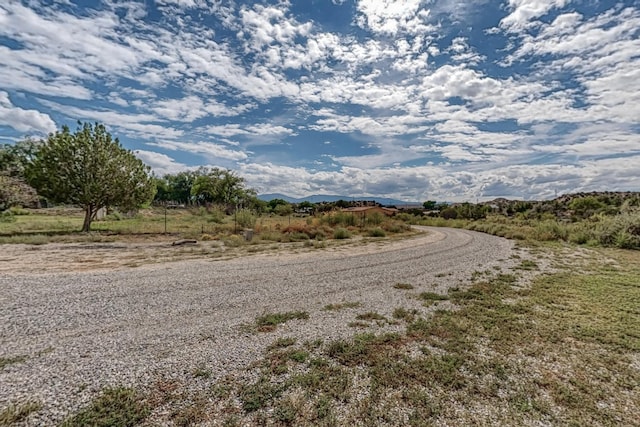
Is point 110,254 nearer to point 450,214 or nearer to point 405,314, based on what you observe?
point 405,314

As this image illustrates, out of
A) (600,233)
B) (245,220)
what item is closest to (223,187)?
(245,220)

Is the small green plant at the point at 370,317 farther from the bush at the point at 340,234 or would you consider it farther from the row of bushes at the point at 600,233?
the row of bushes at the point at 600,233

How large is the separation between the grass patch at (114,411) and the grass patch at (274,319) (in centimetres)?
192

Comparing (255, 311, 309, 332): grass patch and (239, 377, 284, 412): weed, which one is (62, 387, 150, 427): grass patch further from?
(255, 311, 309, 332): grass patch

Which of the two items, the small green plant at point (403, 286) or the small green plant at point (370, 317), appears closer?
the small green plant at point (370, 317)

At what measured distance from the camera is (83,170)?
17.2 m

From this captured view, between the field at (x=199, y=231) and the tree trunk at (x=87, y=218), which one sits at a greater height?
the tree trunk at (x=87, y=218)

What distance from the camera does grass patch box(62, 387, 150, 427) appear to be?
2.48 metres

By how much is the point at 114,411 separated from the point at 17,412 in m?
0.77

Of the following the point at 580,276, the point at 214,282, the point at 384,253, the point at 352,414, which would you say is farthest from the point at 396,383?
the point at 384,253

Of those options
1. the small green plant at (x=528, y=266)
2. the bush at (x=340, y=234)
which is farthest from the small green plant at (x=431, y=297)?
the bush at (x=340, y=234)

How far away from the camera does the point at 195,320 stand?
4.84 metres

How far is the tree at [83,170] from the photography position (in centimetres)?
1669

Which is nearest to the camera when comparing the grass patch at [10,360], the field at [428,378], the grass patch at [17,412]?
the grass patch at [17,412]
